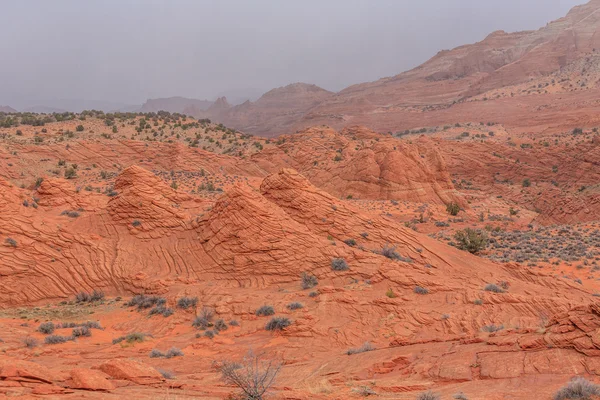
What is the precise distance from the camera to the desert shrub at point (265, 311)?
1230 cm

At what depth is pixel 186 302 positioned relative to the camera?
13.3 m

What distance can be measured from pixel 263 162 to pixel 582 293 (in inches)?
1361

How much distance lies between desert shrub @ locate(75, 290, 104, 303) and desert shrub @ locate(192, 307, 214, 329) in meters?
4.78

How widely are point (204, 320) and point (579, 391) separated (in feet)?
31.5

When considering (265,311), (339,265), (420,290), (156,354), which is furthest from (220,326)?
(420,290)

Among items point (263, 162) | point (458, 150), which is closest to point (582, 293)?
point (263, 162)

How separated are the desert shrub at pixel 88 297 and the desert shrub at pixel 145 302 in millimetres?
1502

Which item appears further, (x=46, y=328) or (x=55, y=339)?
(x=46, y=328)

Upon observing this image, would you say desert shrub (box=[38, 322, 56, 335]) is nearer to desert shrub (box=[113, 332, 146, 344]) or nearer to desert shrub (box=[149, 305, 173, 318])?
desert shrub (box=[113, 332, 146, 344])

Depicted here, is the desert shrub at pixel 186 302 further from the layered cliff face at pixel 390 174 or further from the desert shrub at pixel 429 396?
the layered cliff face at pixel 390 174

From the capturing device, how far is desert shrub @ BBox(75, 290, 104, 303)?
14547mm

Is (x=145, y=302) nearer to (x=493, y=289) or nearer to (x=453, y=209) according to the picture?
(x=493, y=289)

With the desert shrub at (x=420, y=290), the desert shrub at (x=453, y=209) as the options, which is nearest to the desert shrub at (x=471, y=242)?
the desert shrub at (x=420, y=290)

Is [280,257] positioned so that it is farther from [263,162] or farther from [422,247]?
[263,162]
